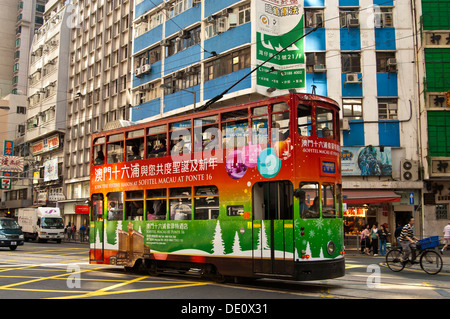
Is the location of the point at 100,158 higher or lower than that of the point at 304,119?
lower

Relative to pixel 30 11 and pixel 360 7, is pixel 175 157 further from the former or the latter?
pixel 30 11

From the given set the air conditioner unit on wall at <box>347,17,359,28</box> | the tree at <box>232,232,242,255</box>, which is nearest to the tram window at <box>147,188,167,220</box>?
the tree at <box>232,232,242,255</box>

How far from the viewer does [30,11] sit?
252 feet

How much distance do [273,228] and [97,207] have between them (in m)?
7.03

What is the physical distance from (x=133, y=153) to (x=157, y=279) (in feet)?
12.4

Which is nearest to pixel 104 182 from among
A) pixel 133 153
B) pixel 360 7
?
pixel 133 153

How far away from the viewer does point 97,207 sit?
598 inches

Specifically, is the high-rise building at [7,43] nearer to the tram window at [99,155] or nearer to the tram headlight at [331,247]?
the tram window at [99,155]

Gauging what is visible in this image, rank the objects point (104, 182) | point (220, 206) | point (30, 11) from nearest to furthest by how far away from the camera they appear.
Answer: point (220, 206)
point (104, 182)
point (30, 11)

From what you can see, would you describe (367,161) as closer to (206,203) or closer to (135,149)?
(135,149)

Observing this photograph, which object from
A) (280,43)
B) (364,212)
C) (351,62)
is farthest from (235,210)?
(351,62)

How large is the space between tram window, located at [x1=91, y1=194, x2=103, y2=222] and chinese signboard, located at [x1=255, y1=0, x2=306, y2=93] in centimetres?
1396

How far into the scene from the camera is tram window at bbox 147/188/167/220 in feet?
42.5
